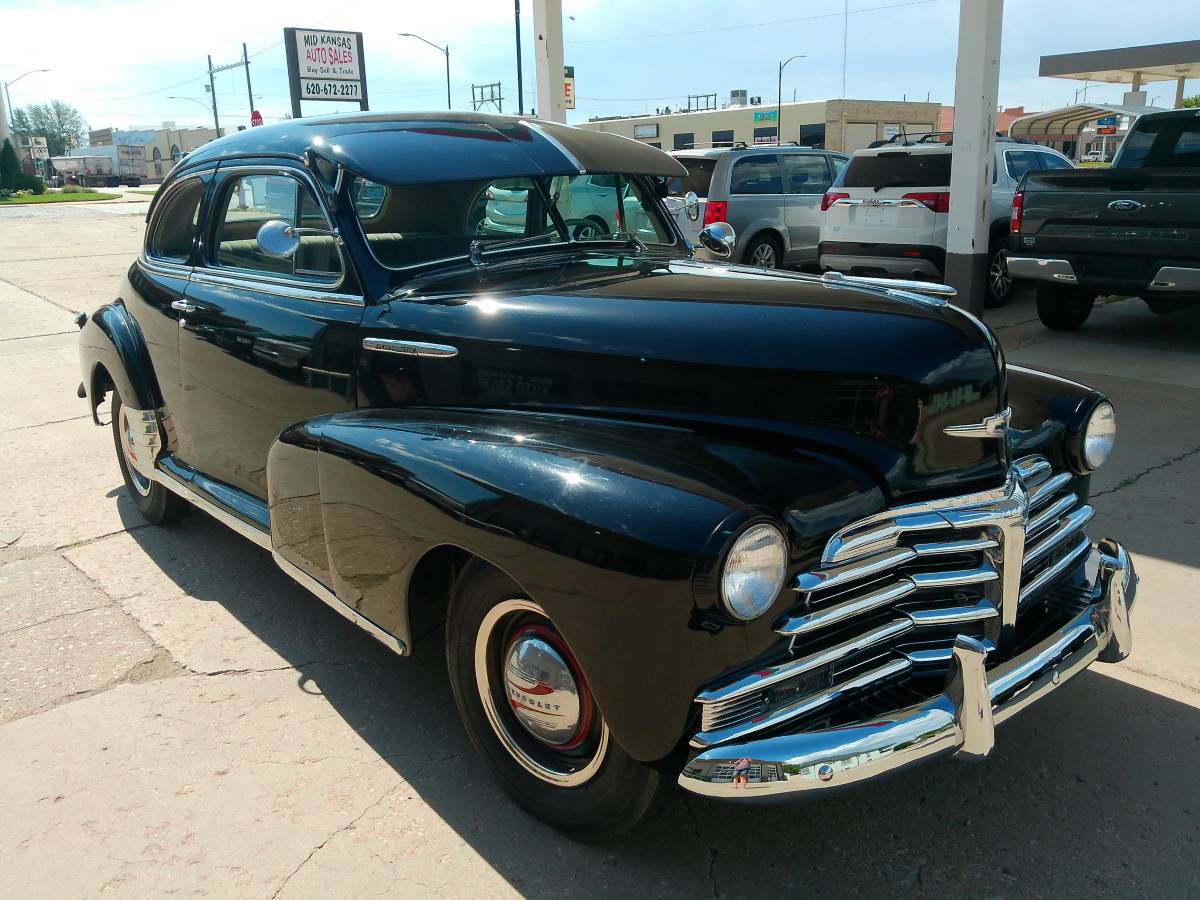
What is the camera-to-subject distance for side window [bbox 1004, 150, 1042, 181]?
1105cm

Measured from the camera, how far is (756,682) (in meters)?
2.18

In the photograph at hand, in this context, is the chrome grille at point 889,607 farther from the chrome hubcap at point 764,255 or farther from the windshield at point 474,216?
the chrome hubcap at point 764,255

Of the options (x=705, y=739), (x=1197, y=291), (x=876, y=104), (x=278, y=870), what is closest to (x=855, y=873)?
(x=705, y=739)

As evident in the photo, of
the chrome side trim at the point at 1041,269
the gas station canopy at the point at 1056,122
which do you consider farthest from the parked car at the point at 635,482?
the gas station canopy at the point at 1056,122

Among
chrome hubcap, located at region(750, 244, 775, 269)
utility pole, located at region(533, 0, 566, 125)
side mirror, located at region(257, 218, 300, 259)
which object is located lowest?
chrome hubcap, located at region(750, 244, 775, 269)

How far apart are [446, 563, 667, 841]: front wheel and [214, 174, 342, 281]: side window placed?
1396 millimetres

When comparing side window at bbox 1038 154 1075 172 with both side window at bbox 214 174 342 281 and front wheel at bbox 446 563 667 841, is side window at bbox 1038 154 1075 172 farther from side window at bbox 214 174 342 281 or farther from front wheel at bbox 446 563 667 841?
front wheel at bbox 446 563 667 841

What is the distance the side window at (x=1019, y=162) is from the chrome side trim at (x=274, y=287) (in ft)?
31.0

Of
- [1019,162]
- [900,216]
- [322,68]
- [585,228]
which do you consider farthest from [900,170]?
[322,68]

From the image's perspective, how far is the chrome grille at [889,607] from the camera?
2217mm

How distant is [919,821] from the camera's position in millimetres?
2729

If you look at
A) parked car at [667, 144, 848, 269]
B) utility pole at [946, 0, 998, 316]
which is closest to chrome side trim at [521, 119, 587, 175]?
utility pole at [946, 0, 998, 316]

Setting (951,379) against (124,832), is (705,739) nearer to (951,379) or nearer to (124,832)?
(951,379)

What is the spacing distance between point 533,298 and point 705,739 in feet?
4.76
